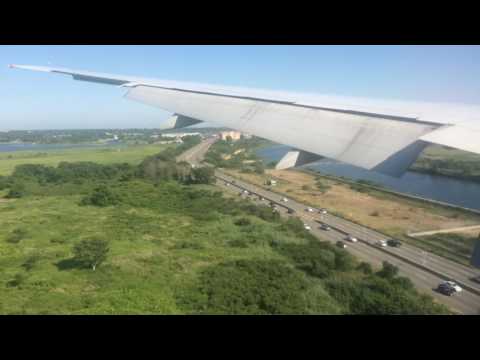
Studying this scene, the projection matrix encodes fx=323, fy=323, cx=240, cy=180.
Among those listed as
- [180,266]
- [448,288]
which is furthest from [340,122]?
[180,266]

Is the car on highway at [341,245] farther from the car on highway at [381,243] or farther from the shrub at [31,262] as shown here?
the shrub at [31,262]

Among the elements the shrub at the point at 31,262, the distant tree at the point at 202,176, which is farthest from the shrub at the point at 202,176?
the shrub at the point at 31,262

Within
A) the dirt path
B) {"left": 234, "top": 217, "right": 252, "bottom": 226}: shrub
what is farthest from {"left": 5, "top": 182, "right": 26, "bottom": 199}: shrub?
the dirt path

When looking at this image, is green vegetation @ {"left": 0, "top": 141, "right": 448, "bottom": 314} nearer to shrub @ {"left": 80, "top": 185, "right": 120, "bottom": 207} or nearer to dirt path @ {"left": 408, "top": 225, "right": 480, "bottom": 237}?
shrub @ {"left": 80, "top": 185, "right": 120, "bottom": 207}

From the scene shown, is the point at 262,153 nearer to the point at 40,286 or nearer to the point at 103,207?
the point at 103,207

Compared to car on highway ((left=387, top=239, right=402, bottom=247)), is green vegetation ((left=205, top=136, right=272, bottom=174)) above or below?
above
